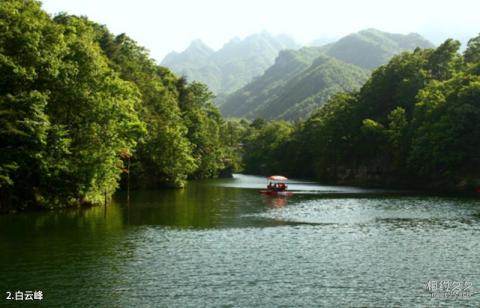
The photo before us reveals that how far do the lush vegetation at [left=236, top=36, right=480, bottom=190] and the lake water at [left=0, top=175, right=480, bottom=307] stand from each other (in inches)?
1747

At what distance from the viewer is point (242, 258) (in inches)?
1326

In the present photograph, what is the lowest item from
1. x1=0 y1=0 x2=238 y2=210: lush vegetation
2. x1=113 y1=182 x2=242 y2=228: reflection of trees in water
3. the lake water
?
the lake water

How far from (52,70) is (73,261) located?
27.6 m

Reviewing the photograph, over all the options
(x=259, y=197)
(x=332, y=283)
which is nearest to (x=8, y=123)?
(x=332, y=283)

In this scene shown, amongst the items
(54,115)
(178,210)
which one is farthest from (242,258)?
(54,115)

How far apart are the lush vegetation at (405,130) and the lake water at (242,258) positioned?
44377 millimetres

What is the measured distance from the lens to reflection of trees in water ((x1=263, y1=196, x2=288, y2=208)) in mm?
69644

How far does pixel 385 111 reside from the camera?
5517 inches

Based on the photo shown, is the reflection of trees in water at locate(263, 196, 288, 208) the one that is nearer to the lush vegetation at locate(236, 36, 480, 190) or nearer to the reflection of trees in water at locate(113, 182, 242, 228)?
the reflection of trees in water at locate(113, 182, 242, 228)

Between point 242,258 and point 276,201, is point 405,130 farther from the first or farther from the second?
point 242,258

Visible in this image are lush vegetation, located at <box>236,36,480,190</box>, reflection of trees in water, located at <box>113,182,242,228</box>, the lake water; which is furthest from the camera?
lush vegetation, located at <box>236,36,480,190</box>

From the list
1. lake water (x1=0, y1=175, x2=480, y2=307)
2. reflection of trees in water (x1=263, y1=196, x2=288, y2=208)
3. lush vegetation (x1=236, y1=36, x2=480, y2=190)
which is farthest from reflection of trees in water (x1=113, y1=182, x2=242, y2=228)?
lush vegetation (x1=236, y1=36, x2=480, y2=190)

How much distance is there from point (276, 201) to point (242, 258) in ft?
140

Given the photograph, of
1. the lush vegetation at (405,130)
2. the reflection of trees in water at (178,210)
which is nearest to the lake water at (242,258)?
the reflection of trees in water at (178,210)
